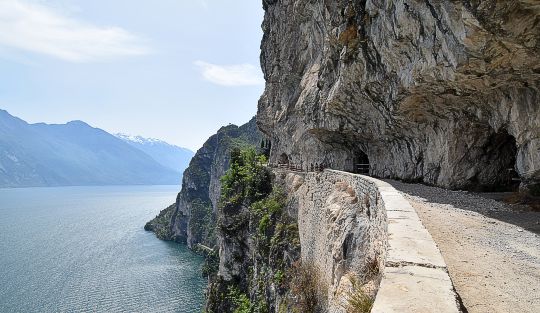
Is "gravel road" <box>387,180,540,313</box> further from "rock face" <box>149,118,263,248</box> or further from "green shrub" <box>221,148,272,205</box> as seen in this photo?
"rock face" <box>149,118,263,248</box>

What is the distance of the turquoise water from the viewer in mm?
54919

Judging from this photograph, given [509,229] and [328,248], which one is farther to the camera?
[328,248]

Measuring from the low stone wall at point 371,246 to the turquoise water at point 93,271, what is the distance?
149ft

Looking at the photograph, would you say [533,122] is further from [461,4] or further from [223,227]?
[223,227]

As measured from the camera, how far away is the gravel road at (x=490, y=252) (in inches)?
203

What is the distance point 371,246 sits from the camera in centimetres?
907

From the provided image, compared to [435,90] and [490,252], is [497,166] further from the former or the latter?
[490,252]

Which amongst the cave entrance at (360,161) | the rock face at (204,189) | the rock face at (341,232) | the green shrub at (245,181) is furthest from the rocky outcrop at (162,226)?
the rock face at (341,232)

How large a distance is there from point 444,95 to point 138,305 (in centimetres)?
5412

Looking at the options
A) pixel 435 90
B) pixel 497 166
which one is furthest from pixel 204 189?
pixel 435 90

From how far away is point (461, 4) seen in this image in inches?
474

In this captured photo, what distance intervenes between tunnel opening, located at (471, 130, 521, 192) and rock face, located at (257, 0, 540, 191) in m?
0.05

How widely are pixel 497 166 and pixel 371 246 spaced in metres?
14.2

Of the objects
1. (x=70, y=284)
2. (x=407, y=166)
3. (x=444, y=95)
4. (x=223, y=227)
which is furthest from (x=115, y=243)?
(x=444, y=95)
